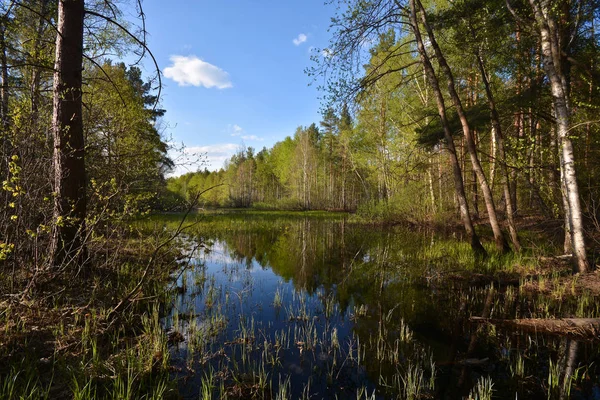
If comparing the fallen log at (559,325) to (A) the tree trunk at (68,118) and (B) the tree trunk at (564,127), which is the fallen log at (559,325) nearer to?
(B) the tree trunk at (564,127)

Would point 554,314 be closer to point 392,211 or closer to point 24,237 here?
point 24,237

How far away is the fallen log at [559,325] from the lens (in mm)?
4301

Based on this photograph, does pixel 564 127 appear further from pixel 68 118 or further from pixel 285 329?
pixel 68 118

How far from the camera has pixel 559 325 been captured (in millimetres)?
4453

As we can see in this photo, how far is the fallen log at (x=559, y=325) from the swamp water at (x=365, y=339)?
0.21 m

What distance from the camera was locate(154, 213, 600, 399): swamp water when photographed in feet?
10.5

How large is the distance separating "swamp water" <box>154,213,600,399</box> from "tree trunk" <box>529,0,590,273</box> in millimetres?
1562

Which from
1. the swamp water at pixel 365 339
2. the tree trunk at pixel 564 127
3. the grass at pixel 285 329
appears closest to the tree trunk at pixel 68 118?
the grass at pixel 285 329

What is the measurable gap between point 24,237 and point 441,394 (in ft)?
19.6

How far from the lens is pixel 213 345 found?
4.13 m

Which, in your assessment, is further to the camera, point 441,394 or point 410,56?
point 410,56

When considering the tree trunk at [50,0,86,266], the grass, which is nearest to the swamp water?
the grass

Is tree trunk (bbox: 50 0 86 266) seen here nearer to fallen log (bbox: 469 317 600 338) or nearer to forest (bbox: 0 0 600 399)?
forest (bbox: 0 0 600 399)

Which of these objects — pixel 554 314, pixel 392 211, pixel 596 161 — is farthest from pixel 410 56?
pixel 554 314
